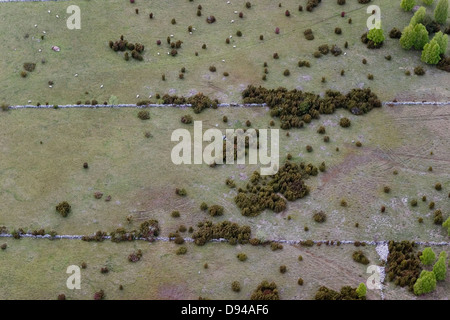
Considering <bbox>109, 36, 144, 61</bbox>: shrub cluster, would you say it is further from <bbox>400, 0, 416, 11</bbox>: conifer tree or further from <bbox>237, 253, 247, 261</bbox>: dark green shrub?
<bbox>400, 0, 416, 11</bbox>: conifer tree

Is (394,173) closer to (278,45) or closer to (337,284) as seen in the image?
(337,284)

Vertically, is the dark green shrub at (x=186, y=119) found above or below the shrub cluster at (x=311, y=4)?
below

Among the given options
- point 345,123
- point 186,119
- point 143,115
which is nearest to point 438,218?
point 345,123

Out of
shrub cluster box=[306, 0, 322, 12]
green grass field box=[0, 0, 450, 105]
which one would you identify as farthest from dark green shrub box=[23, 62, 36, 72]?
shrub cluster box=[306, 0, 322, 12]

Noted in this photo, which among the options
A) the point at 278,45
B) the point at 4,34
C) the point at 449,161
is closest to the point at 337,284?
the point at 449,161

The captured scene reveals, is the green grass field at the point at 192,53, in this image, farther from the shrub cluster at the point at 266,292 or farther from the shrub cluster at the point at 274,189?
the shrub cluster at the point at 266,292

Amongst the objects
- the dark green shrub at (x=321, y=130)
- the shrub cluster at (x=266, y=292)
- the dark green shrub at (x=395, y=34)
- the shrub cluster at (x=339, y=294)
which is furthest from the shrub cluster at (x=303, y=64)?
the shrub cluster at (x=339, y=294)

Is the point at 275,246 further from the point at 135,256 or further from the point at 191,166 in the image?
the point at 191,166

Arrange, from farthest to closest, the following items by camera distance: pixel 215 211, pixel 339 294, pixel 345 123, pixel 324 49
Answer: pixel 324 49 < pixel 345 123 < pixel 215 211 < pixel 339 294
